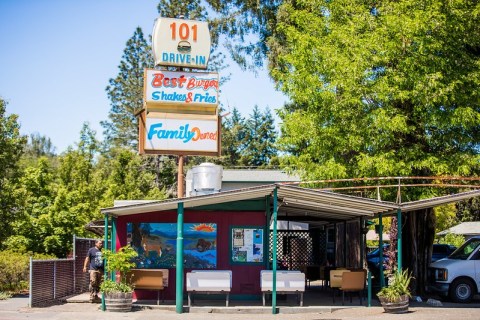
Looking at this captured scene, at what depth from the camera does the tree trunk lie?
22.6m

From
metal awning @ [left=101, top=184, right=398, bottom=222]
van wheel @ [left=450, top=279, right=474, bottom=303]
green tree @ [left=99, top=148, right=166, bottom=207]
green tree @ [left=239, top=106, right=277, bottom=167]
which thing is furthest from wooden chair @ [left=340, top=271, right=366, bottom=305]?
green tree @ [left=239, top=106, right=277, bottom=167]

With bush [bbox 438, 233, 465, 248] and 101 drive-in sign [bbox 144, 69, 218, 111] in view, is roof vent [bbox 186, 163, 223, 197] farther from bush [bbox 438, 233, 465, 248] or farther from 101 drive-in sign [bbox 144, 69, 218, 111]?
bush [bbox 438, 233, 465, 248]

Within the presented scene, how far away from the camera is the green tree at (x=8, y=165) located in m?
24.2

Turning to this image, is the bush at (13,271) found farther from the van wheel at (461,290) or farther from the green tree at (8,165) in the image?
the van wheel at (461,290)

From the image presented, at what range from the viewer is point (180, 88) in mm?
21734

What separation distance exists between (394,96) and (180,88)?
6.78m

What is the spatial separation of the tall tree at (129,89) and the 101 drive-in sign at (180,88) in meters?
31.3

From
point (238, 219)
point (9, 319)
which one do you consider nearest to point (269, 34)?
point (238, 219)

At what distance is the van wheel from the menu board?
6141mm

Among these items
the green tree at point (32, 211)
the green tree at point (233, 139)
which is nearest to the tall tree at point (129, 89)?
the green tree at point (233, 139)

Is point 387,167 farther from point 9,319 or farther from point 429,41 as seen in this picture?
point 9,319

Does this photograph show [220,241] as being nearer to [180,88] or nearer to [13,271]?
[180,88]

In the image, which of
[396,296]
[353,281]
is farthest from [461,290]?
[396,296]

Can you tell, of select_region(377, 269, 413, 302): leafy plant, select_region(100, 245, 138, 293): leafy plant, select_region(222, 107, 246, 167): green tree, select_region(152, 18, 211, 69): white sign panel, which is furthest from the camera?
select_region(222, 107, 246, 167): green tree
